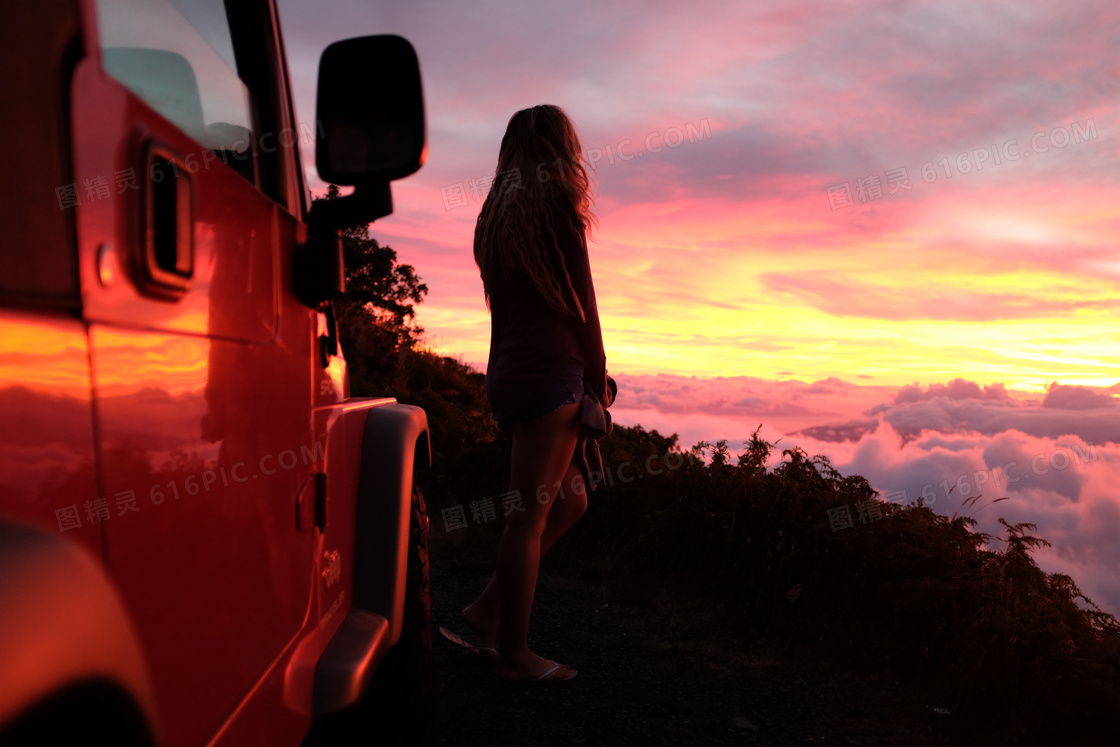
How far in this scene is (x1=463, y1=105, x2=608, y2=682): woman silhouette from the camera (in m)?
3.06

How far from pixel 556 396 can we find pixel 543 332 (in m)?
0.26

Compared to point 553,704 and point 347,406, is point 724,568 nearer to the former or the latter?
point 553,704

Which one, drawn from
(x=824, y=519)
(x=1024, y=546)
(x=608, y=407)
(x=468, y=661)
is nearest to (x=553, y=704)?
(x=468, y=661)

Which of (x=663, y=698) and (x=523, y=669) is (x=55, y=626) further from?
(x=663, y=698)

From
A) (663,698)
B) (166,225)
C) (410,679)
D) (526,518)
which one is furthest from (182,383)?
(663,698)

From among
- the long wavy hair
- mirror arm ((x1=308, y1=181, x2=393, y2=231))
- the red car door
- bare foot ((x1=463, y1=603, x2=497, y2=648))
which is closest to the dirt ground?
bare foot ((x1=463, y1=603, x2=497, y2=648))

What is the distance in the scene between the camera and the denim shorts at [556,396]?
3100 millimetres

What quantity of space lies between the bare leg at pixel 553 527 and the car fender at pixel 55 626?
262 cm

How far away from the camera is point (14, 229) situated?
2.64 feet

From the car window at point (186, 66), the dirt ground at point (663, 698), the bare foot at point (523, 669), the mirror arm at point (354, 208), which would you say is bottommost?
the dirt ground at point (663, 698)

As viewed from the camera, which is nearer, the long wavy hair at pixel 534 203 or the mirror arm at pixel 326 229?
the mirror arm at pixel 326 229

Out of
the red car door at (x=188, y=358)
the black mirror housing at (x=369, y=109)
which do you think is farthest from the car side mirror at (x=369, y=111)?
the red car door at (x=188, y=358)

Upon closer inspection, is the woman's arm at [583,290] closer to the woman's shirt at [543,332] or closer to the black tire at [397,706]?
the woman's shirt at [543,332]

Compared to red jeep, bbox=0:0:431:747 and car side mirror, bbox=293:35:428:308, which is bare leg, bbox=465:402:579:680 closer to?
red jeep, bbox=0:0:431:747
